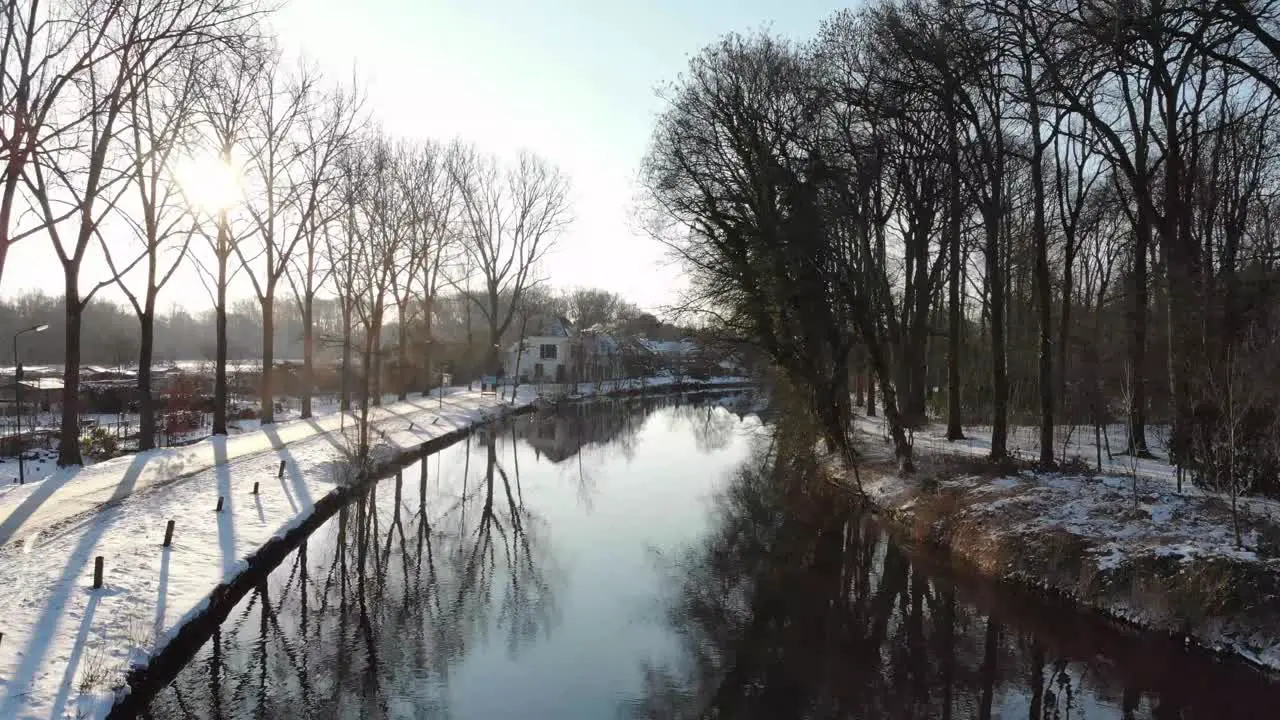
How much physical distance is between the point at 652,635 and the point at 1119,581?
19.1 ft

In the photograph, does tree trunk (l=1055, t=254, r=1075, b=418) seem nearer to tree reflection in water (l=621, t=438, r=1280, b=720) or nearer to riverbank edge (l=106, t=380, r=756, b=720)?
tree reflection in water (l=621, t=438, r=1280, b=720)

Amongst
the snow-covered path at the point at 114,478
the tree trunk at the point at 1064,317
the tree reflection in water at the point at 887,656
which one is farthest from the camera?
the tree trunk at the point at 1064,317

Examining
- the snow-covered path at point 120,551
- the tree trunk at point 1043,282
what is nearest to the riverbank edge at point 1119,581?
the tree trunk at point 1043,282

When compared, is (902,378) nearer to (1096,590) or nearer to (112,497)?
(1096,590)

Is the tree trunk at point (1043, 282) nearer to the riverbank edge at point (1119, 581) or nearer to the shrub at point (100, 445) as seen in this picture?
the riverbank edge at point (1119, 581)

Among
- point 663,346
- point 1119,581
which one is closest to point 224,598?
point 1119,581

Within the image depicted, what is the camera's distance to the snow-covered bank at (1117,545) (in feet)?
28.7

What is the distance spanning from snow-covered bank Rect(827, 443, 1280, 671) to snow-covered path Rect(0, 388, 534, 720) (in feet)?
34.6

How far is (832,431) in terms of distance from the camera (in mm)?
18328

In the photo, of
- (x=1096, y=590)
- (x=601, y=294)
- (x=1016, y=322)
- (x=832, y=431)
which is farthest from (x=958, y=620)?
(x=601, y=294)

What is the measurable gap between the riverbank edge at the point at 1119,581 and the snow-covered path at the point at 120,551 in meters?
10.4

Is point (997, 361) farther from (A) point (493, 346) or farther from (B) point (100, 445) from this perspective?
(A) point (493, 346)

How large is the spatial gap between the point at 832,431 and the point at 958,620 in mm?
8275

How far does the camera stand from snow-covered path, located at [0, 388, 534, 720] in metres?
6.78
